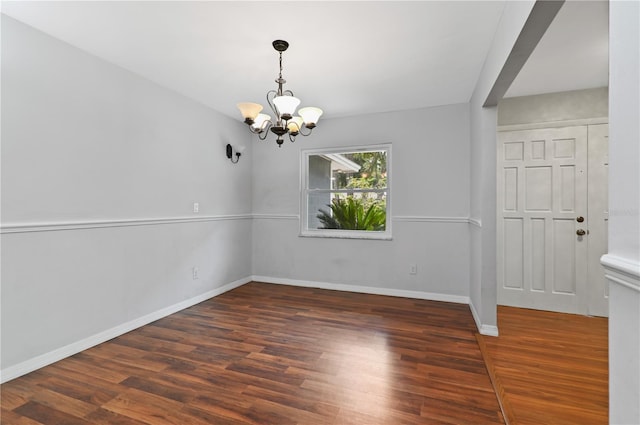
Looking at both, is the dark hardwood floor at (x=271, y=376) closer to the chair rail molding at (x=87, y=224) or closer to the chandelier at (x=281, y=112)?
the chair rail molding at (x=87, y=224)

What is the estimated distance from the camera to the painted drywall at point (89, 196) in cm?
206

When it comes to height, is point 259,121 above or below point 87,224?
above

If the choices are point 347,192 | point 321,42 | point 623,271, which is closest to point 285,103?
point 321,42

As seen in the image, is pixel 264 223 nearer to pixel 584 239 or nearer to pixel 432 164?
pixel 432 164

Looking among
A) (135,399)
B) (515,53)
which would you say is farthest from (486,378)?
(135,399)

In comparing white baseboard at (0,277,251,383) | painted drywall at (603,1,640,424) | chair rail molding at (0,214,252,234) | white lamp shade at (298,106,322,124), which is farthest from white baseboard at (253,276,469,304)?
painted drywall at (603,1,640,424)

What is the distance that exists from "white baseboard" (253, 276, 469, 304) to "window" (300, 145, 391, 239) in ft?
2.21

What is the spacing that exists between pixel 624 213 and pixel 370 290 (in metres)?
3.43

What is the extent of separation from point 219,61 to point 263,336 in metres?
2.39

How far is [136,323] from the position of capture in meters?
2.86

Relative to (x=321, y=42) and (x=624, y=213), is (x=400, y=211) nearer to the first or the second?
(x=321, y=42)

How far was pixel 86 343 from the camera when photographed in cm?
245

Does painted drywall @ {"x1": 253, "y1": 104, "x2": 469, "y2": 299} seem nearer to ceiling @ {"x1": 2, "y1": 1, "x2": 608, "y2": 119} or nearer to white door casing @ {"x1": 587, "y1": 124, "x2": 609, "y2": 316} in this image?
ceiling @ {"x1": 2, "y1": 1, "x2": 608, "y2": 119}

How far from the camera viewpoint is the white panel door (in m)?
3.15
